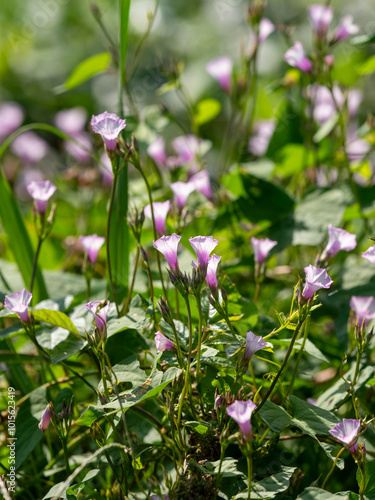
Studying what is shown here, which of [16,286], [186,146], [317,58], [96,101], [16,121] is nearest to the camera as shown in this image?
[317,58]

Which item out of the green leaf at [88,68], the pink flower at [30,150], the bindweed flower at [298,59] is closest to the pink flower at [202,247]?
the bindweed flower at [298,59]

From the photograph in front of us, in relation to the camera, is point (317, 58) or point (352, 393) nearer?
point (352, 393)

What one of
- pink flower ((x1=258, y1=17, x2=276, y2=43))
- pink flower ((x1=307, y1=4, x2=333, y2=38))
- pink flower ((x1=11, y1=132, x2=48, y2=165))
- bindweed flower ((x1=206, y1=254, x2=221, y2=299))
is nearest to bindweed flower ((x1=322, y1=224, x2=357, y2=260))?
bindweed flower ((x1=206, y1=254, x2=221, y2=299))

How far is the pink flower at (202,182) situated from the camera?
3.14 feet

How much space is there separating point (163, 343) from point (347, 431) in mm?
218

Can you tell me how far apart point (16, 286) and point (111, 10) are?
286 centimetres

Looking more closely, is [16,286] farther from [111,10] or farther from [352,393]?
[111,10]

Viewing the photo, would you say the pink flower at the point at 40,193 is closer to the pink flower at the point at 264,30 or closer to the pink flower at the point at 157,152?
the pink flower at the point at 157,152

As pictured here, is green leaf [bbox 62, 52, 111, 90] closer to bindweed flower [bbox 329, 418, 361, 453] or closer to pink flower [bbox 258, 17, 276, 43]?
pink flower [bbox 258, 17, 276, 43]

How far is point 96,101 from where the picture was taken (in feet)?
10.2

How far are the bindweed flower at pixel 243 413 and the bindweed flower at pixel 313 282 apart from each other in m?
0.14

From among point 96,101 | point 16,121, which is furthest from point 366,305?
point 96,101

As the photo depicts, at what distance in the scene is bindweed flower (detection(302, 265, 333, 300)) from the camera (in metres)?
0.60

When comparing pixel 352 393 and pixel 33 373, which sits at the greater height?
pixel 352 393
